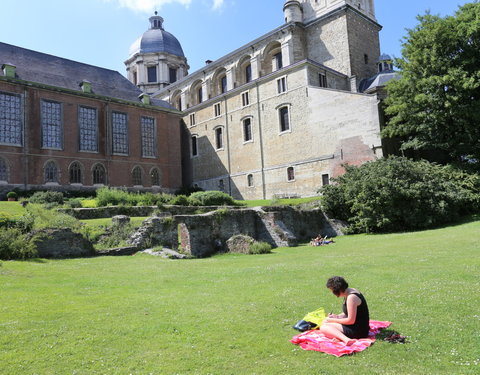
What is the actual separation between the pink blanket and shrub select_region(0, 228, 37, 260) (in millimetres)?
10586

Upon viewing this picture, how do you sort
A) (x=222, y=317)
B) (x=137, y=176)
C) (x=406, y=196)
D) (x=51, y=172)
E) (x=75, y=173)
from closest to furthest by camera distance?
(x=222, y=317), (x=406, y=196), (x=51, y=172), (x=75, y=173), (x=137, y=176)

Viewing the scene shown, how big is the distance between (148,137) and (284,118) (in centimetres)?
1441

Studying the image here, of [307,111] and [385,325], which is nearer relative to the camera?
[385,325]

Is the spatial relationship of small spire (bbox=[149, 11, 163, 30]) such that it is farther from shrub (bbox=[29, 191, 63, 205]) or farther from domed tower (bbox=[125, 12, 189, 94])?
shrub (bbox=[29, 191, 63, 205])

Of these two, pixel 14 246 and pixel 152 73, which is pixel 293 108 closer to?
pixel 14 246

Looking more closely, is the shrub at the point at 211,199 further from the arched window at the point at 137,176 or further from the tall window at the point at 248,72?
the tall window at the point at 248,72

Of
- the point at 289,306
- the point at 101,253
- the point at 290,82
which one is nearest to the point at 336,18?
the point at 290,82

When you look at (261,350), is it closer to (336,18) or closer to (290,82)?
(290,82)

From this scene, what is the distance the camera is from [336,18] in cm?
3791

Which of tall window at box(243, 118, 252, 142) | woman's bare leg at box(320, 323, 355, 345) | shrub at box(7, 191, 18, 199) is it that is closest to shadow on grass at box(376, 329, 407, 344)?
woman's bare leg at box(320, 323, 355, 345)

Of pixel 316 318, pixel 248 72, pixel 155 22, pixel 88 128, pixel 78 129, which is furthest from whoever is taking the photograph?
pixel 155 22

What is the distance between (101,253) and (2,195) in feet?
66.8

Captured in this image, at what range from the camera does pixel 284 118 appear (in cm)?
3569

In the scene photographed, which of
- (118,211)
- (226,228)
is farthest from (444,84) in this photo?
(118,211)
